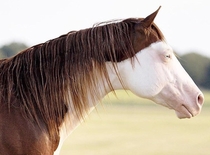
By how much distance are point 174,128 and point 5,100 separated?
61.2 feet

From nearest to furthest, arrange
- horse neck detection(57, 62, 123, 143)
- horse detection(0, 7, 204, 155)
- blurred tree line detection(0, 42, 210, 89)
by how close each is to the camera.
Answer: horse detection(0, 7, 204, 155), horse neck detection(57, 62, 123, 143), blurred tree line detection(0, 42, 210, 89)

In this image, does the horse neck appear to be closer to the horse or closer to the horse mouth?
the horse

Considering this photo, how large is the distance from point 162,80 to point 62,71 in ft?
1.98

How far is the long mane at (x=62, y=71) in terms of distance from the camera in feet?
9.45

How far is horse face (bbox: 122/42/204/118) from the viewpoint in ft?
9.84

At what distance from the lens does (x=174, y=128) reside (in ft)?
69.0

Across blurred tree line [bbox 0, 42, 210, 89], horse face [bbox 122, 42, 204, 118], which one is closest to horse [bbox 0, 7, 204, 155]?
horse face [bbox 122, 42, 204, 118]

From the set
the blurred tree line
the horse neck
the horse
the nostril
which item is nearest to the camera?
the horse

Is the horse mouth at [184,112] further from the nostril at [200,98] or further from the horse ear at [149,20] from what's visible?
the horse ear at [149,20]

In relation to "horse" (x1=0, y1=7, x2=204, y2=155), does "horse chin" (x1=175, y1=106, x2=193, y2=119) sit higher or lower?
lower

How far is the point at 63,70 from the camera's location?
9.64 ft

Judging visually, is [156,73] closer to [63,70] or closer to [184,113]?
[184,113]

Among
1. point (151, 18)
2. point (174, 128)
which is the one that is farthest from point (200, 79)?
point (151, 18)

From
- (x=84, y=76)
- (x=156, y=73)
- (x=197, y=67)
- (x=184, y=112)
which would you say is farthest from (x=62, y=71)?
(x=197, y=67)
